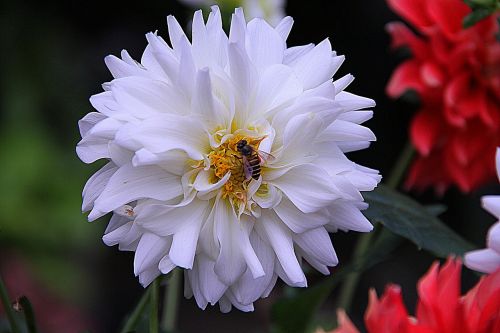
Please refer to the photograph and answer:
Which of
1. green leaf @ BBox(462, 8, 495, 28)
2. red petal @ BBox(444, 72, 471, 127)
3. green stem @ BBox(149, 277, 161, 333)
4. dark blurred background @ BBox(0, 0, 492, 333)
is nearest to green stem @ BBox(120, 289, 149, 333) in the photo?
green stem @ BBox(149, 277, 161, 333)

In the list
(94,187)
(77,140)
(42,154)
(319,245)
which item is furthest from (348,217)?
(77,140)

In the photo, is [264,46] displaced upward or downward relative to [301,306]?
upward

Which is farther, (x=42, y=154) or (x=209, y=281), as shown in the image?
(x=42, y=154)

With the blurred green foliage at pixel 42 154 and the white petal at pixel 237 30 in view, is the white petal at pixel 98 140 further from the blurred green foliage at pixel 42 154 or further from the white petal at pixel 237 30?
the blurred green foliage at pixel 42 154

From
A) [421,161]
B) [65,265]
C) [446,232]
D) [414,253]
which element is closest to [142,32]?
[65,265]

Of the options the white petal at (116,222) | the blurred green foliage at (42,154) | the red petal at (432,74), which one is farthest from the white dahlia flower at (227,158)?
the blurred green foliage at (42,154)

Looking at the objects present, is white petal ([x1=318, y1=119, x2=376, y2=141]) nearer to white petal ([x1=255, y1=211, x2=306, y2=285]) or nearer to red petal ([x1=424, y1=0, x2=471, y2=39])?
white petal ([x1=255, y1=211, x2=306, y2=285])

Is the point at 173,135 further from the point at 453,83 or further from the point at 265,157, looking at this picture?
the point at 453,83
